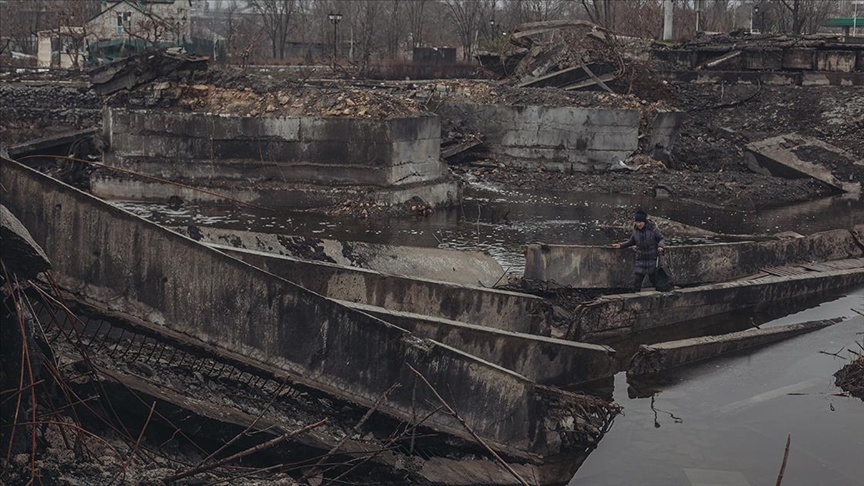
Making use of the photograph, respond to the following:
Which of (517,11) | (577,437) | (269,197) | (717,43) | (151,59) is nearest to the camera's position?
(577,437)

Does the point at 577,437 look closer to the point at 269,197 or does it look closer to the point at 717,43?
the point at 269,197

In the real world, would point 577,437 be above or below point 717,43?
below

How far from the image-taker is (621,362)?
10.3 metres

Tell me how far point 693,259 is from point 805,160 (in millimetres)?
11775

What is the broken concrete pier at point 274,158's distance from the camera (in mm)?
17031

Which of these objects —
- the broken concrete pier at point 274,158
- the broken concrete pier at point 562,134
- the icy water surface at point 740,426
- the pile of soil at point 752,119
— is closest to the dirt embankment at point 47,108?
the broken concrete pier at point 274,158

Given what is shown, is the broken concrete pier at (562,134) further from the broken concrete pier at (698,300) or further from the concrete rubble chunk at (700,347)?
the concrete rubble chunk at (700,347)

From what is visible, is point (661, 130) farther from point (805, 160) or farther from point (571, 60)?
point (571, 60)

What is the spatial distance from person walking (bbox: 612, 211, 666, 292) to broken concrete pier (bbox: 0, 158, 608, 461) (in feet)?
12.7

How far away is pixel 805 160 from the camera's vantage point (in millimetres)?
22609

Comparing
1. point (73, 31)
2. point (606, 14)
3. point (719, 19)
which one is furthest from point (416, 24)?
point (73, 31)

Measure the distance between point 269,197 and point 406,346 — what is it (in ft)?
33.9

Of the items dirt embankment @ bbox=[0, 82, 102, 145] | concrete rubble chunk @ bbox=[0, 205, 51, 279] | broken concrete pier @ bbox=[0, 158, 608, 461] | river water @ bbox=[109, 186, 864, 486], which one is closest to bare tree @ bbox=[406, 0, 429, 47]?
dirt embankment @ bbox=[0, 82, 102, 145]

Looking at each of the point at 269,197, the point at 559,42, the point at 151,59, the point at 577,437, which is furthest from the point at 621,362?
the point at 559,42
